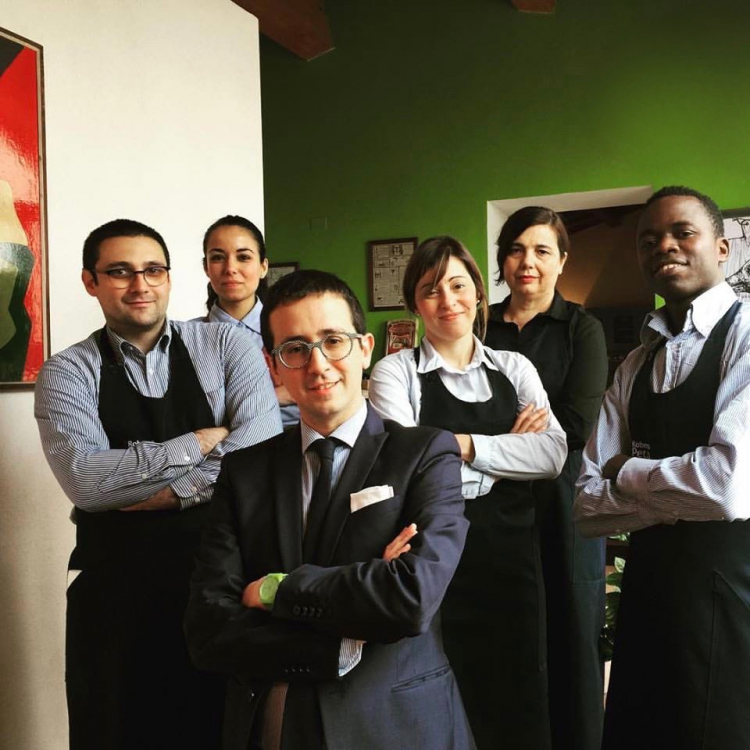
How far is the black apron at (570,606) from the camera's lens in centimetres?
251

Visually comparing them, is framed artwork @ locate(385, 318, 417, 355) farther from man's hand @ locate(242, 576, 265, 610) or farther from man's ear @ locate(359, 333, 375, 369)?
man's hand @ locate(242, 576, 265, 610)

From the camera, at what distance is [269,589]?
4.87 ft

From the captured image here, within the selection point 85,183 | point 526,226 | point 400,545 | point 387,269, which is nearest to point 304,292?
point 400,545

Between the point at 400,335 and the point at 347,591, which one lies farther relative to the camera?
the point at 400,335

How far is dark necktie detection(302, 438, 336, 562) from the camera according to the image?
1.55 meters

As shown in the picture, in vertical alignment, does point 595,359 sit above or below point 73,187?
below

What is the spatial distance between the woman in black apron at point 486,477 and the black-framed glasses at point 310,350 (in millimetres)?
681

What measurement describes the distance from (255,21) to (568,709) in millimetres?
3736

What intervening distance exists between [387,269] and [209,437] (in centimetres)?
472

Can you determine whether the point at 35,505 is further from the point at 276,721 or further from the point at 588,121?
the point at 588,121


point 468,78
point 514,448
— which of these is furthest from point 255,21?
point 514,448

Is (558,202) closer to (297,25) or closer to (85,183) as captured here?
(297,25)

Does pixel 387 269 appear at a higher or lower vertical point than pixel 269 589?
higher

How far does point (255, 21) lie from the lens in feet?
14.3
